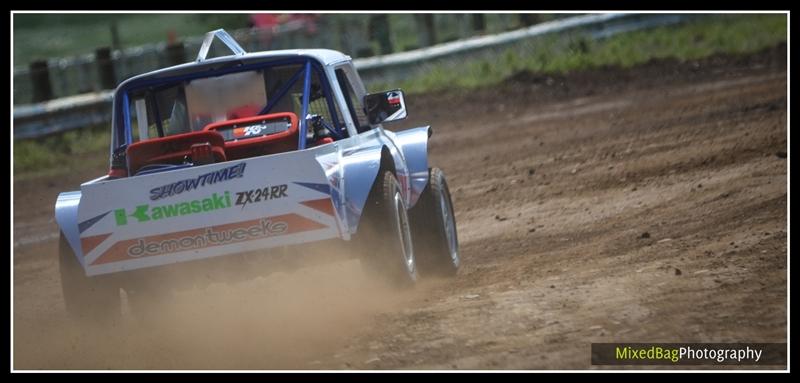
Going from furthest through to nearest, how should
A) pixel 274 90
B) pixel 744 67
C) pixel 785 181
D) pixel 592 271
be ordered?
pixel 744 67, pixel 785 181, pixel 274 90, pixel 592 271

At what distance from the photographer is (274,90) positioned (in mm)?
8336

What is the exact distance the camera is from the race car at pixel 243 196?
6641mm

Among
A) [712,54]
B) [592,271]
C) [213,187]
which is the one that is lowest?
[712,54]

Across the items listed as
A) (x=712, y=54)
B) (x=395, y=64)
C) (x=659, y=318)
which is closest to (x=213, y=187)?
(x=659, y=318)

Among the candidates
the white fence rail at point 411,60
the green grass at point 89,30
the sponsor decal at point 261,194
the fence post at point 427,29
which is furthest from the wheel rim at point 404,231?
the green grass at point 89,30

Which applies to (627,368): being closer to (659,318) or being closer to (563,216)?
(659,318)

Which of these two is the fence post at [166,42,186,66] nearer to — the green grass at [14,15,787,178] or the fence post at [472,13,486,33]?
the green grass at [14,15,787,178]

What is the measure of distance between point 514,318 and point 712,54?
14706mm

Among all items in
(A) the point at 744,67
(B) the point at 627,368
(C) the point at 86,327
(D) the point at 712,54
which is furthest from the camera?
(D) the point at 712,54

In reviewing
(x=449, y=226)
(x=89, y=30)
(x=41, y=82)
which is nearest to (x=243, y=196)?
(x=449, y=226)

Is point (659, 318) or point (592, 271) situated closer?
point (659, 318)

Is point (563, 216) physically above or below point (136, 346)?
below

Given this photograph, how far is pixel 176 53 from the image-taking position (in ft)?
63.6

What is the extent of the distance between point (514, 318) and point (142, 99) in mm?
3213
